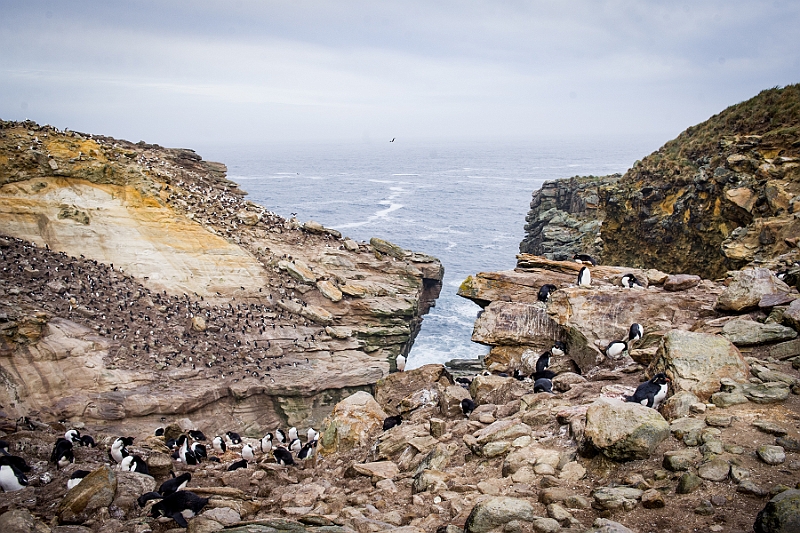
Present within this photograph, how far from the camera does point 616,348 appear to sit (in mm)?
13352

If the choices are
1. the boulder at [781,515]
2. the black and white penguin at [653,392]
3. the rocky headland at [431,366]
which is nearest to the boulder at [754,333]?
the rocky headland at [431,366]

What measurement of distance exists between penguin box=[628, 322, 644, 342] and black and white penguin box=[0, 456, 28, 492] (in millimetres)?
14605

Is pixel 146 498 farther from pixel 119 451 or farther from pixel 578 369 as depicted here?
pixel 578 369

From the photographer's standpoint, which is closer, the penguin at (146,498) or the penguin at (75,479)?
the penguin at (146,498)

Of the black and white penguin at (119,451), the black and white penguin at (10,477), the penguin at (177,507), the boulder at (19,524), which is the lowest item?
the black and white penguin at (119,451)

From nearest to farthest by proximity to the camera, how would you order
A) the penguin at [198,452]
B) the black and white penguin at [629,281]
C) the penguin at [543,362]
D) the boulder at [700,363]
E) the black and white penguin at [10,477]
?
the boulder at [700,363]
the black and white penguin at [10,477]
the penguin at [543,362]
the black and white penguin at [629,281]
the penguin at [198,452]

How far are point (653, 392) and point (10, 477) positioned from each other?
13.2 m

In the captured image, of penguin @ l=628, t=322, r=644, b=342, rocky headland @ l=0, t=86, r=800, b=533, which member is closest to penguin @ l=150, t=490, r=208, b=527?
rocky headland @ l=0, t=86, r=800, b=533

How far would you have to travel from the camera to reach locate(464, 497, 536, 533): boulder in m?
6.82

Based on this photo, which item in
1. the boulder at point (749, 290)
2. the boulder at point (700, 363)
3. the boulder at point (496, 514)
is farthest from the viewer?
the boulder at point (749, 290)

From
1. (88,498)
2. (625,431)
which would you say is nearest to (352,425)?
(88,498)

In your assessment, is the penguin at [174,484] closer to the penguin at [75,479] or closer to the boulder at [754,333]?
the penguin at [75,479]

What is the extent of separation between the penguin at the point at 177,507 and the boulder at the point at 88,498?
1227 mm

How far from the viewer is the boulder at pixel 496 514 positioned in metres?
6.82
